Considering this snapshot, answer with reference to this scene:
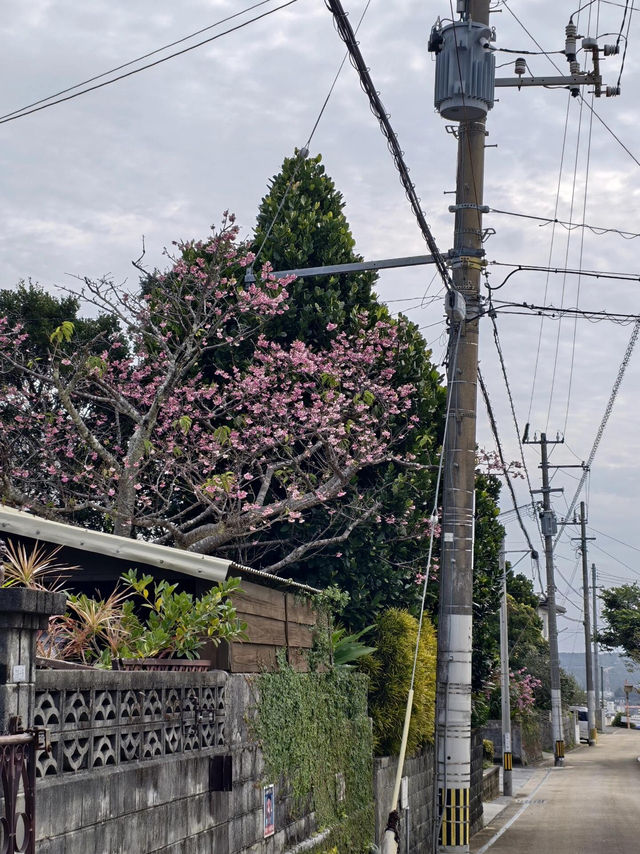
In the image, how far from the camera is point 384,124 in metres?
12.4

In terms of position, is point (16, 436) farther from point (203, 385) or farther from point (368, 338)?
point (368, 338)

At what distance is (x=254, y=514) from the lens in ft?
58.4

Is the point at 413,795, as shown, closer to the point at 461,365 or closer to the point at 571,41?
the point at 461,365

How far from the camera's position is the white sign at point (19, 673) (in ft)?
20.6

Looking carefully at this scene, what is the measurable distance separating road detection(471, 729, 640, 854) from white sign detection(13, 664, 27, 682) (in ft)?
54.6

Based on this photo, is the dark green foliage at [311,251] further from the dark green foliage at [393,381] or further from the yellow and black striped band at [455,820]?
the yellow and black striped band at [455,820]

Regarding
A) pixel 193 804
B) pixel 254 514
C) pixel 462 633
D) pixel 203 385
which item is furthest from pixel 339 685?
pixel 203 385

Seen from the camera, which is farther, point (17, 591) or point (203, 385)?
point (203, 385)

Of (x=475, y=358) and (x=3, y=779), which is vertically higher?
(x=475, y=358)

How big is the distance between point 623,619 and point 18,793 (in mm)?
60155

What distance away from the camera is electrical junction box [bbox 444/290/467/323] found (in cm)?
1459

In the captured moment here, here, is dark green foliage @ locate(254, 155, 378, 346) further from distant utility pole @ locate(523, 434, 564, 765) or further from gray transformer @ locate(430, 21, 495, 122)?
distant utility pole @ locate(523, 434, 564, 765)

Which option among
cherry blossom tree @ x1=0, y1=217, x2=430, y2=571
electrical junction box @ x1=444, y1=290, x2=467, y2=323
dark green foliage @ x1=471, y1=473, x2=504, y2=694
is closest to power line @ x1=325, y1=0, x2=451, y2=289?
electrical junction box @ x1=444, y1=290, x2=467, y2=323

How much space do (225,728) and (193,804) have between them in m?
1.16
